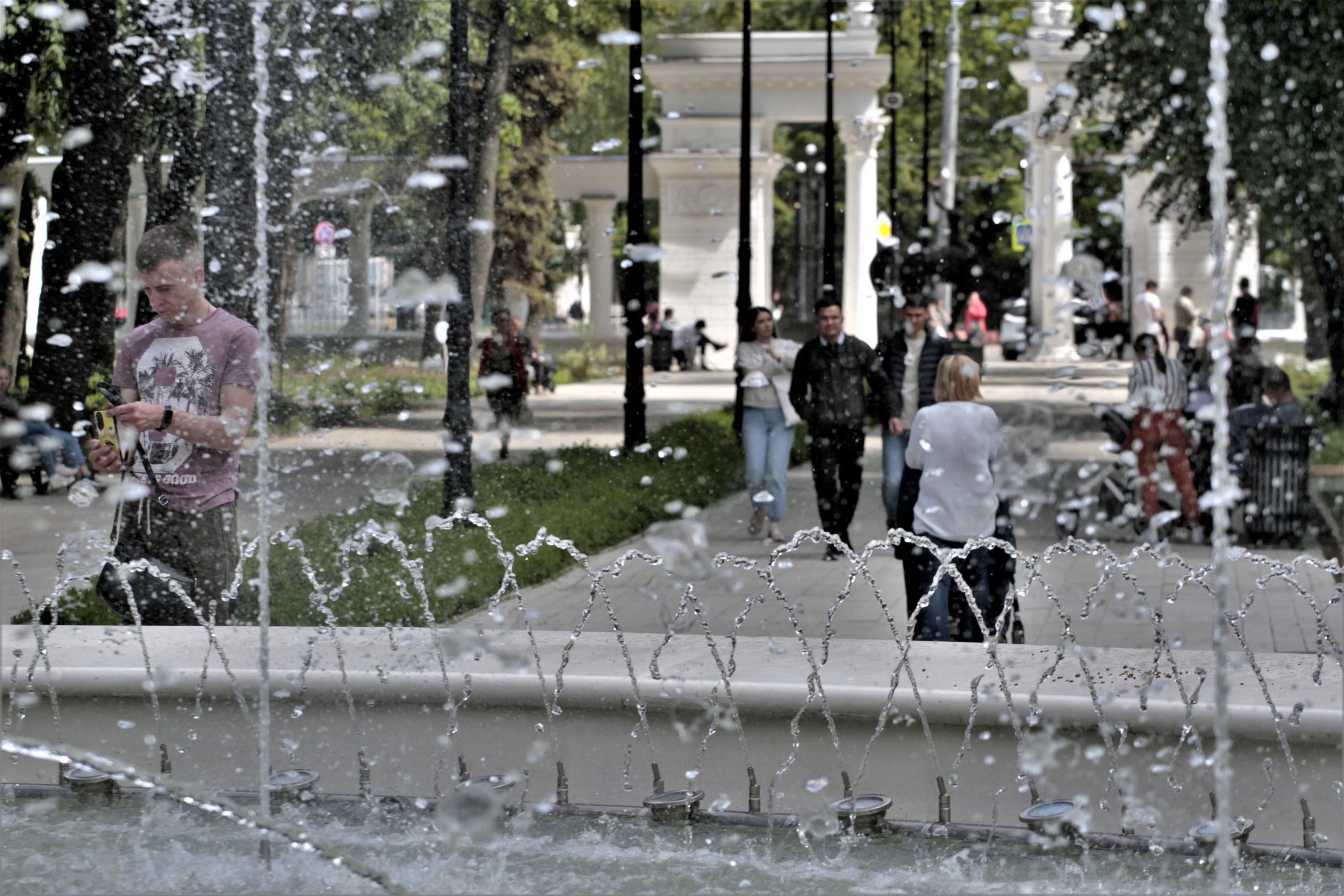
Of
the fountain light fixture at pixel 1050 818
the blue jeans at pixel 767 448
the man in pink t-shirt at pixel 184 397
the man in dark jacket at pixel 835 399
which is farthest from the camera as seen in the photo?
the blue jeans at pixel 767 448

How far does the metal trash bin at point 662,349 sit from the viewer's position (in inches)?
1134

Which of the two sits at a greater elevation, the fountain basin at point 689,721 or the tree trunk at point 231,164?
the tree trunk at point 231,164

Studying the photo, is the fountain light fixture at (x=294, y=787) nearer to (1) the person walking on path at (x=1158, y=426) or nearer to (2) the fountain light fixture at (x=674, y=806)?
(2) the fountain light fixture at (x=674, y=806)

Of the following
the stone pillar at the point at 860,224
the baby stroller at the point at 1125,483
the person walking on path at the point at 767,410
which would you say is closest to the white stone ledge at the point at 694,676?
the person walking on path at the point at 767,410

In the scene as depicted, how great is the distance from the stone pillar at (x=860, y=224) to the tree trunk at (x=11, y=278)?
17.4 m

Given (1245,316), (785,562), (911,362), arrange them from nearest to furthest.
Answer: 1. (911,362)
2. (785,562)
3. (1245,316)

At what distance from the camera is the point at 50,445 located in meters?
12.8

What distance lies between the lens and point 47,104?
46.0 ft

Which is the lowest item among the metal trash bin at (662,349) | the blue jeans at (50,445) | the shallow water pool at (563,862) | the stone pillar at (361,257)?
the shallow water pool at (563,862)

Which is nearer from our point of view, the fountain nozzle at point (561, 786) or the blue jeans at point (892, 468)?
the fountain nozzle at point (561, 786)

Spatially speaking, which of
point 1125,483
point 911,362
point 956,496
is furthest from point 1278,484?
point 956,496

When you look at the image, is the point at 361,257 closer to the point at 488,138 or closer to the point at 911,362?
the point at 488,138

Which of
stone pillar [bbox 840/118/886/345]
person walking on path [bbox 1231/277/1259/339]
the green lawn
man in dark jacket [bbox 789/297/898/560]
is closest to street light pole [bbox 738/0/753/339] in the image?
the green lawn

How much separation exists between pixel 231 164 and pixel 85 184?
194 centimetres
